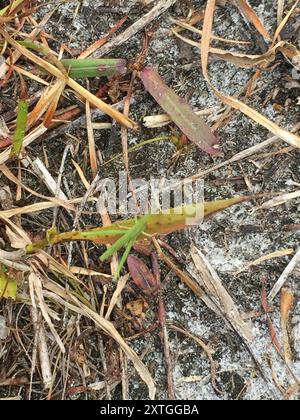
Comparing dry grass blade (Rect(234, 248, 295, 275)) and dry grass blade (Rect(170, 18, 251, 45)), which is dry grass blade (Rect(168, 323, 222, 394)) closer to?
dry grass blade (Rect(234, 248, 295, 275))

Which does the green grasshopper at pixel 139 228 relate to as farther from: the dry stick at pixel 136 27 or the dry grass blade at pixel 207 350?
the dry stick at pixel 136 27

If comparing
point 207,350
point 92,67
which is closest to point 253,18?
point 92,67

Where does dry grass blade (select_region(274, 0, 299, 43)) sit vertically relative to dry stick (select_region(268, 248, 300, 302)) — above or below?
above

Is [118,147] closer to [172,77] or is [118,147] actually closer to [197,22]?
[172,77]

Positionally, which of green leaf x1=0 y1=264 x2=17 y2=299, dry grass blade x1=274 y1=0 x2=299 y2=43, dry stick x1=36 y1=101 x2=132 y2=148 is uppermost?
dry grass blade x1=274 y1=0 x2=299 y2=43

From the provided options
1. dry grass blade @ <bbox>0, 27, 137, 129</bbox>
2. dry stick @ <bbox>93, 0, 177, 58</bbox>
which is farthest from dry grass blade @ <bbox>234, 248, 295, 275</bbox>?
dry stick @ <bbox>93, 0, 177, 58</bbox>

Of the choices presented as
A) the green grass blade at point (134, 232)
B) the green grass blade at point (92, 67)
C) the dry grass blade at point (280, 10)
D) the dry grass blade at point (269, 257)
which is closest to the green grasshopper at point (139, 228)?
the green grass blade at point (134, 232)

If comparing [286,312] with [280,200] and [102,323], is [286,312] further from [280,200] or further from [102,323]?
[102,323]
